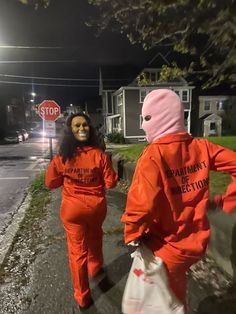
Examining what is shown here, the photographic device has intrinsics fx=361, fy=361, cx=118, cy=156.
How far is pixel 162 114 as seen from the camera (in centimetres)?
229

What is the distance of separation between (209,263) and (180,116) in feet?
8.46

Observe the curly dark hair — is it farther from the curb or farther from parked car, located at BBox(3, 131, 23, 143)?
parked car, located at BBox(3, 131, 23, 143)

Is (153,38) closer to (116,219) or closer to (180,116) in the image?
(116,219)

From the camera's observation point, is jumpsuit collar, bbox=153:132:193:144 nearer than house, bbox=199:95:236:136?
Yes

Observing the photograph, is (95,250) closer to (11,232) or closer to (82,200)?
(82,200)

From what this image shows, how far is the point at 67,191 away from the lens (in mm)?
3711

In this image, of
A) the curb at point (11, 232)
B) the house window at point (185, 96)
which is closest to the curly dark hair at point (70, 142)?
the curb at point (11, 232)

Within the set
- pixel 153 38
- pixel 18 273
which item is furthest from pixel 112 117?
pixel 18 273

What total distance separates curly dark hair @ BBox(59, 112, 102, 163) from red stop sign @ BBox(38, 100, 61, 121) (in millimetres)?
11932

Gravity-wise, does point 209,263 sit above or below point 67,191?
below

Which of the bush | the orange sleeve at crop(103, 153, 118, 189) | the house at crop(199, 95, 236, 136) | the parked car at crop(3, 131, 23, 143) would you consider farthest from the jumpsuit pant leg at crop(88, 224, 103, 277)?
the parked car at crop(3, 131, 23, 143)

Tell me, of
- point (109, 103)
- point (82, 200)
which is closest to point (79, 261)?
point (82, 200)

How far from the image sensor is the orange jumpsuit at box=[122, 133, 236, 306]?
2.14 m

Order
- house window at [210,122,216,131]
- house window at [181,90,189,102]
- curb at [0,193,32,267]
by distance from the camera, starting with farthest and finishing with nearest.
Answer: house window at [210,122,216,131]
house window at [181,90,189,102]
curb at [0,193,32,267]
